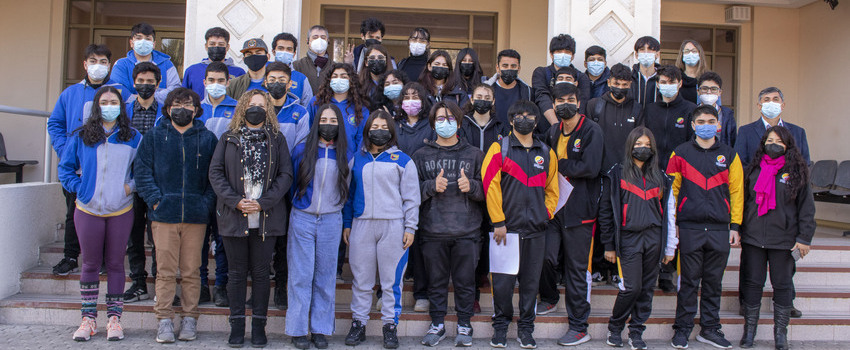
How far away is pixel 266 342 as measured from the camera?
512cm

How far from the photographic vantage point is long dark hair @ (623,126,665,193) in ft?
17.6

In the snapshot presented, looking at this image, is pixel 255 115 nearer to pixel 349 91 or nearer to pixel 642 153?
pixel 349 91

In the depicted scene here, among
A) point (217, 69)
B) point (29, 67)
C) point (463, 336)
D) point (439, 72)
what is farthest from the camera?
point (29, 67)

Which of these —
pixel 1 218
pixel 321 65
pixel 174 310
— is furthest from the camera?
pixel 321 65

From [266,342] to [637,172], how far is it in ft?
11.4

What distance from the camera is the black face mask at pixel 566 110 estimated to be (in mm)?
5520

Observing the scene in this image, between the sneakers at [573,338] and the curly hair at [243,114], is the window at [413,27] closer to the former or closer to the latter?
the curly hair at [243,114]

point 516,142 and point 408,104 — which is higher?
point 408,104

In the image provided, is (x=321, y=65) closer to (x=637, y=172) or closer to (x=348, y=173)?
(x=348, y=173)

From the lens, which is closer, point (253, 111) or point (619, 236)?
point (253, 111)

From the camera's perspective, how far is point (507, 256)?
5223mm

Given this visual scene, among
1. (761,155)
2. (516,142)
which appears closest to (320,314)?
(516,142)

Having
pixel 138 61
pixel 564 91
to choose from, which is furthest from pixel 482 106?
pixel 138 61

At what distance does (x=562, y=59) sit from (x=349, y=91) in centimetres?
236
